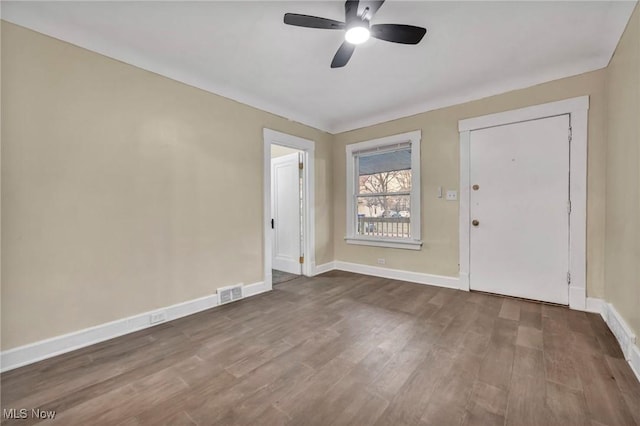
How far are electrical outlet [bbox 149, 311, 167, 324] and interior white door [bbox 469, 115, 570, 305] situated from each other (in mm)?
3548

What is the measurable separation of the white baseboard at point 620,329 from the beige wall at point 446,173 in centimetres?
12

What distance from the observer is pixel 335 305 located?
3004mm

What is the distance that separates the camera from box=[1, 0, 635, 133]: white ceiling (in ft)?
6.46

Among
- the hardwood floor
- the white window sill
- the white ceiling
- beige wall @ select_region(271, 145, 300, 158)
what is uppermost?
the white ceiling

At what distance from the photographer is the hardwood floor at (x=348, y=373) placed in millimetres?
1422

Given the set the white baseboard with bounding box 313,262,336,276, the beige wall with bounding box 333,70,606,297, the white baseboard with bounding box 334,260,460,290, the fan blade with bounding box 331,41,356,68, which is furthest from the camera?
the white baseboard with bounding box 313,262,336,276

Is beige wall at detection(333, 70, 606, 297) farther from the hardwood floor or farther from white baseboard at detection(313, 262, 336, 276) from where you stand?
the hardwood floor

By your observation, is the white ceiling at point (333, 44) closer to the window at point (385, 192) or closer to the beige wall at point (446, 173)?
the beige wall at point (446, 173)

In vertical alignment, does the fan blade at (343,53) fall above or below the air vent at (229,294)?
above

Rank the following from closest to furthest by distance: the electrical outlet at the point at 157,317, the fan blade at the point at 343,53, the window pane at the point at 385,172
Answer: the fan blade at the point at 343,53 → the electrical outlet at the point at 157,317 → the window pane at the point at 385,172

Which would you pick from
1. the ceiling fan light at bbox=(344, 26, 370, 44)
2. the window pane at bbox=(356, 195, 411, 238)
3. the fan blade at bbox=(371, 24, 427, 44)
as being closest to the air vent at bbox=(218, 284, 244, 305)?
the window pane at bbox=(356, 195, 411, 238)

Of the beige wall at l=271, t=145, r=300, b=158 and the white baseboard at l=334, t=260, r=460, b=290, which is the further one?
the beige wall at l=271, t=145, r=300, b=158

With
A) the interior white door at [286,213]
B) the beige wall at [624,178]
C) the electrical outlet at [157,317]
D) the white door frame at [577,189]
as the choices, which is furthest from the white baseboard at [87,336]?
the white door frame at [577,189]

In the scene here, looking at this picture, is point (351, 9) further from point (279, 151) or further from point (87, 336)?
point (279, 151)
